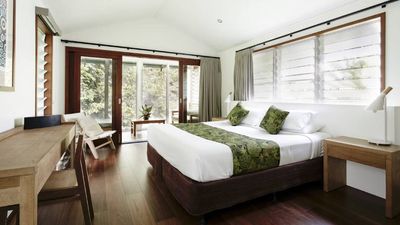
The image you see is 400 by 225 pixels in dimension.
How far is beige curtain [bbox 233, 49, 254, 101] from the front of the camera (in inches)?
171

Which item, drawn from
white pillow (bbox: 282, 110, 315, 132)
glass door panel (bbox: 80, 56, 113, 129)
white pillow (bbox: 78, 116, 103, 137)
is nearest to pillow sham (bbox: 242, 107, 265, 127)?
white pillow (bbox: 282, 110, 315, 132)

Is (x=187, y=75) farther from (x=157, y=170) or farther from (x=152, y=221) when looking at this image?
(x=152, y=221)

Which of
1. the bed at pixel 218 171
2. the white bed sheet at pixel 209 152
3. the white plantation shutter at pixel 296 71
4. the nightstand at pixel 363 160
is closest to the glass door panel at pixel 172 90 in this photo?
the white plantation shutter at pixel 296 71

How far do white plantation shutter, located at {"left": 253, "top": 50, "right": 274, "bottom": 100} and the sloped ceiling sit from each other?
45 cm

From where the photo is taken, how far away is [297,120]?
2.90m

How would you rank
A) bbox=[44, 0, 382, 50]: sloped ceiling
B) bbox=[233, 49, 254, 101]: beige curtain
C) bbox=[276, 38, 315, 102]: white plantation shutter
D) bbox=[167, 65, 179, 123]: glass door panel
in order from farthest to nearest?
bbox=[167, 65, 179, 123]: glass door panel
bbox=[233, 49, 254, 101]: beige curtain
bbox=[276, 38, 315, 102]: white plantation shutter
bbox=[44, 0, 382, 50]: sloped ceiling

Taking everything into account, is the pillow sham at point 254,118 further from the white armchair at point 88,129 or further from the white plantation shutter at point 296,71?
the white armchair at point 88,129

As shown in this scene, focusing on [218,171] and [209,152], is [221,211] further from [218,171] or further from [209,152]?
[209,152]

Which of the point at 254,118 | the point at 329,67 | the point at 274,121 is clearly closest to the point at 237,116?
the point at 254,118

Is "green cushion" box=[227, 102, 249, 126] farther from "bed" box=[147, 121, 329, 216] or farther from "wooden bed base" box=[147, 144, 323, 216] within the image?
"wooden bed base" box=[147, 144, 323, 216]

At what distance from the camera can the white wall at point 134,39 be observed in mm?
4028

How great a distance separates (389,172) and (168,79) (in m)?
5.34

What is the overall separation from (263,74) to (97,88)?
11.7 ft

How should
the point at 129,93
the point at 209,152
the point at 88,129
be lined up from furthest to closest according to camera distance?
1. the point at 129,93
2. the point at 88,129
3. the point at 209,152
